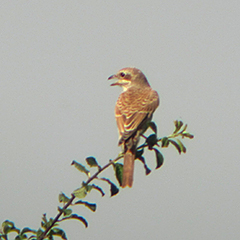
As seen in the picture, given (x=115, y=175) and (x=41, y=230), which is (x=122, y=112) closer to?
(x=115, y=175)

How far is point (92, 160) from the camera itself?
3414 millimetres

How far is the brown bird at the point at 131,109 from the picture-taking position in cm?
417

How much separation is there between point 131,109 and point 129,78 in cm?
176

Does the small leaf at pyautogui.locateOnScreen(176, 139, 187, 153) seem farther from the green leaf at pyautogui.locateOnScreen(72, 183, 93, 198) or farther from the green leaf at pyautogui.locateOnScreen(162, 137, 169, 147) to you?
the green leaf at pyautogui.locateOnScreen(72, 183, 93, 198)

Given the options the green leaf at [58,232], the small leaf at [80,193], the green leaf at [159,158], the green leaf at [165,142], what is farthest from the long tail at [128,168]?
the green leaf at [58,232]

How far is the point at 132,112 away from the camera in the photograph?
5188 millimetres

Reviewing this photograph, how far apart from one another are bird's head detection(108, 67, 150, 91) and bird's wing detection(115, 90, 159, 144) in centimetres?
86

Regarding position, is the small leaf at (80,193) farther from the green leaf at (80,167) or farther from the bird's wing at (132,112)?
the bird's wing at (132,112)

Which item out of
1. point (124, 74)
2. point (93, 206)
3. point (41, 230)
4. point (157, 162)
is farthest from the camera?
point (124, 74)

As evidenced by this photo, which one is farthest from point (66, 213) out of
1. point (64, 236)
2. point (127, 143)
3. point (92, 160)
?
point (127, 143)

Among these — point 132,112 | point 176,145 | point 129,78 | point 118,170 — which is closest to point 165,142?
point 176,145

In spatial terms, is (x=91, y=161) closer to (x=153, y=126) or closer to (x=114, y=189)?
(x=114, y=189)

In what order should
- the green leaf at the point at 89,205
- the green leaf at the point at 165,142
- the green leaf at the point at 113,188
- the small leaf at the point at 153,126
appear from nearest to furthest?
the green leaf at the point at 89,205 → the green leaf at the point at 113,188 → the green leaf at the point at 165,142 → the small leaf at the point at 153,126

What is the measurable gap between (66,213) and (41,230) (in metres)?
0.22
